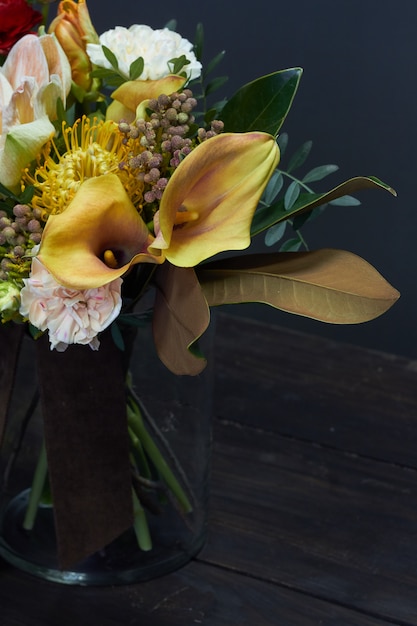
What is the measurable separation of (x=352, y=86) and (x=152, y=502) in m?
0.68

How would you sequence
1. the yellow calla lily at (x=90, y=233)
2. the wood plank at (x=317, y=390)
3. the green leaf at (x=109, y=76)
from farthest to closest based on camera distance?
the wood plank at (x=317, y=390) < the green leaf at (x=109, y=76) < the yellow calla lily at (x=90, y=233)

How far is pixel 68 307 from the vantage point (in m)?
0.49

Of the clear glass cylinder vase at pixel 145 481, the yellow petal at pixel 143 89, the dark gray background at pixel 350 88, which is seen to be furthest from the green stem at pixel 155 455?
the dark gray background at pixel 350 88

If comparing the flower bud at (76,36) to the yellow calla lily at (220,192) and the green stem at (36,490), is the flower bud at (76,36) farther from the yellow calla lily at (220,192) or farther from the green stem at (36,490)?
the green stem at (36,490)

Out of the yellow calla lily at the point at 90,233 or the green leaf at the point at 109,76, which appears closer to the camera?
the yellow calla lily at the point at 90,233

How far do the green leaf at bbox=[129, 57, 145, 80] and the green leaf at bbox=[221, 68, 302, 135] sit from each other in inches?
2.1

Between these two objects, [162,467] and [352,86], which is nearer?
[162,467]

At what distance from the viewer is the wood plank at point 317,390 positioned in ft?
2.80

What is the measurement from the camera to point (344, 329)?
1329 millimetres

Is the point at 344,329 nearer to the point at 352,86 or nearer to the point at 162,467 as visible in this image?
the point at 352,86

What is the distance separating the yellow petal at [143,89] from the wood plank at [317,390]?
1.27ft

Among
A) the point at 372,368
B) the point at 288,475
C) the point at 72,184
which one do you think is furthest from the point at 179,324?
the point at 372,368

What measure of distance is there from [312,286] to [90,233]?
0.40 ft

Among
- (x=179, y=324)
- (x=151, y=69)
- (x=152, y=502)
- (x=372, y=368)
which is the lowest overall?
(x=372, y=368)
